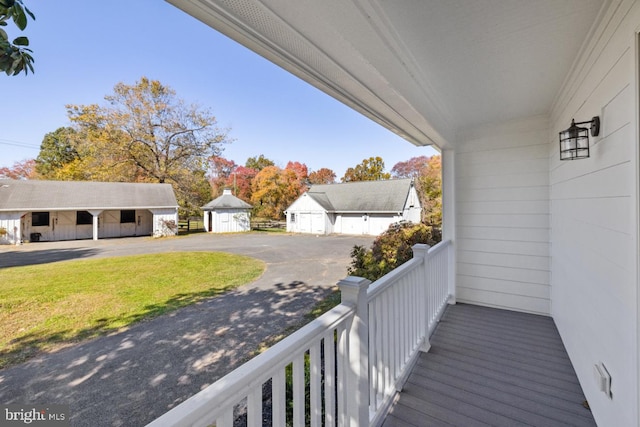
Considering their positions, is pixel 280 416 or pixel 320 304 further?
pixel 320 304

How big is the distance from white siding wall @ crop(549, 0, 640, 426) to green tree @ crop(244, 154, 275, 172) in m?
29.3

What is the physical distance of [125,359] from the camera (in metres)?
3.38

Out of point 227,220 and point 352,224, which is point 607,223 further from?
point 227,220

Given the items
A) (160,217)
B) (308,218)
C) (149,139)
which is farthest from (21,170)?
(308,218)

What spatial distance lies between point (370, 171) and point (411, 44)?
24852mm

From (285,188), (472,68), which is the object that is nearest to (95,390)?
(472,68)

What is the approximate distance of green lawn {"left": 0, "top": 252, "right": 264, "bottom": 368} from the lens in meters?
4.15

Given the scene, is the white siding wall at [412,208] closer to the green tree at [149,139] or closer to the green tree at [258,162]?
the green tree at [149,139]

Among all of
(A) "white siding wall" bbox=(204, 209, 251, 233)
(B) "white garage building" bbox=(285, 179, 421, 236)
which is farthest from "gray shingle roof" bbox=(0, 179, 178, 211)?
(B) "white garage building" bbox=(285, 179, 421, 236)

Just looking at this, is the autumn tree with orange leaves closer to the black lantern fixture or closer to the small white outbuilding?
the small white outbuilding

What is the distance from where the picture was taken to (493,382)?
2.16m

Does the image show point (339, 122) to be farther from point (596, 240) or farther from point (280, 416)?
point (280, 416)

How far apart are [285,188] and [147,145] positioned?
10.6m

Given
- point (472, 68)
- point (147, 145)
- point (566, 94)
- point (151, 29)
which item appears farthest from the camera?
point (147, 145)
